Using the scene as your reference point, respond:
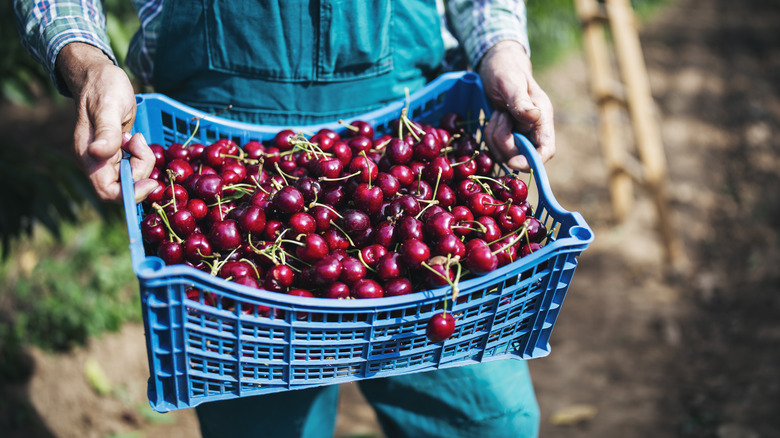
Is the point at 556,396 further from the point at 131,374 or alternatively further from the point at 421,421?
the point at 131,374

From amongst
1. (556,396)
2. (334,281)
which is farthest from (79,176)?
(556,396)

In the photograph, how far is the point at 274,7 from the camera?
67.1 inches

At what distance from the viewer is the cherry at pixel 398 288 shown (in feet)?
4.53

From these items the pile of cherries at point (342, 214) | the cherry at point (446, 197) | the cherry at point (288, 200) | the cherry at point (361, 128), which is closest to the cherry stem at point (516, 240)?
the pile of cherries at point (342, 214)

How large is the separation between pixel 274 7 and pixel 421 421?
126cm

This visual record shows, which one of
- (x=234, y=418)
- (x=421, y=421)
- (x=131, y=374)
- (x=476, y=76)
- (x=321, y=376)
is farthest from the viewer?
(x=131, y=374)

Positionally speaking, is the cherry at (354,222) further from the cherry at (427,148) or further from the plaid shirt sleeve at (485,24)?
the plaid shirt sleeve at (485,24)

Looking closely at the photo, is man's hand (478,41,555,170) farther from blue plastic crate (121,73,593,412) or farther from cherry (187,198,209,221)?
cherry (187,198,209,221)

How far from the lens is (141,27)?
1841 millimetres

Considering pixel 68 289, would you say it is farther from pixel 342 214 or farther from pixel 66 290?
pixel 342 214

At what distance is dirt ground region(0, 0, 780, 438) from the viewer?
2939 mm

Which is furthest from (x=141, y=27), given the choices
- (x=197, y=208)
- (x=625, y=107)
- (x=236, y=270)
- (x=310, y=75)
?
(x=625, y=107)

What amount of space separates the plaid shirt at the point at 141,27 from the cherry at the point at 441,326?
0.99m

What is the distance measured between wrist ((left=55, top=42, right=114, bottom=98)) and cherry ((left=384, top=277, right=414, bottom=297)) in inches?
36.4
